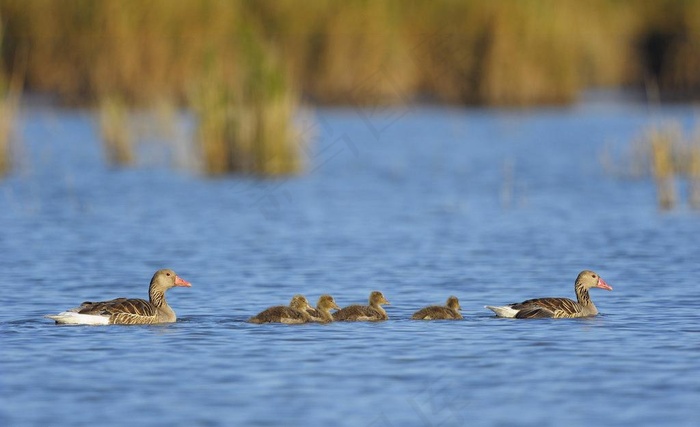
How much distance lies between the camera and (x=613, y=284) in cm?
1480

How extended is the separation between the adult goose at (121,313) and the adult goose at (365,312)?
1.48m

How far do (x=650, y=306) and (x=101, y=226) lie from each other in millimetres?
9596

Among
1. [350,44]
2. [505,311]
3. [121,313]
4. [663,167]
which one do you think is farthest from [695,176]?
[350,44]

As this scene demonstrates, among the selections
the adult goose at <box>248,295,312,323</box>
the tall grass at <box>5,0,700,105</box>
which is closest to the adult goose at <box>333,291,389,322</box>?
the adult goose at <box>248,295,312,323</box>

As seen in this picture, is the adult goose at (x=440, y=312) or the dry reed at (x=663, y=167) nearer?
the adult goose at (x=440, y=312)

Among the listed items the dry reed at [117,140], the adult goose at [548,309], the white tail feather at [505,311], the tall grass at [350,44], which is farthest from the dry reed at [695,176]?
the tall grass at [350,44]

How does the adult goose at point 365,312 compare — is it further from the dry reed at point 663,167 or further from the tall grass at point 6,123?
the tall grass at point 6,123

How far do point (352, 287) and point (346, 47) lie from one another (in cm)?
2362

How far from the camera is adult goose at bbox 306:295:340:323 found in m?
12.1

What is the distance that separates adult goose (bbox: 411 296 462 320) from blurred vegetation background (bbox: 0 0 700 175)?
19.3 meters

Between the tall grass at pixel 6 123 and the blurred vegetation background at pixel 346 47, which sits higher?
the blurred vegetation background at pixel 346 47

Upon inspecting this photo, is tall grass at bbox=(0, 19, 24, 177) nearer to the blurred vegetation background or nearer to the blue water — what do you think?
the blue water

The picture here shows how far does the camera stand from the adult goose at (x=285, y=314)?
11.8 meters

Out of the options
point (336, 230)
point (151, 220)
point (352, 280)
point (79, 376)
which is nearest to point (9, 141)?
point (151, 220)
